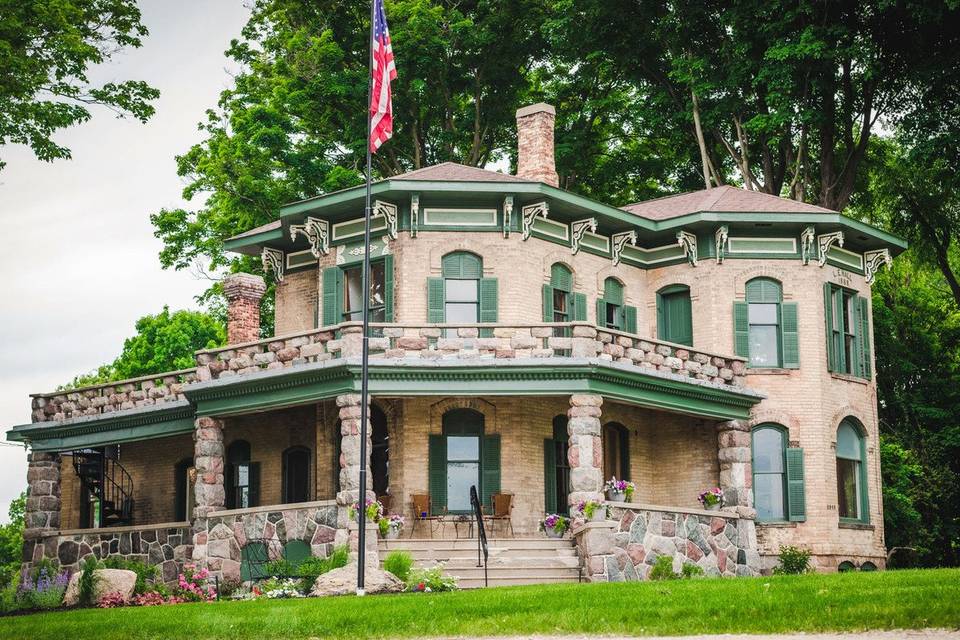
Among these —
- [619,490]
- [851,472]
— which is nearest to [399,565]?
[619,490]

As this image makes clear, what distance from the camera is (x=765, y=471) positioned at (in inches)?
1195

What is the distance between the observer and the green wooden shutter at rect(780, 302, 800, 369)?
30.8 meters

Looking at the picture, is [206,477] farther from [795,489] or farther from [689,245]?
[795,489]

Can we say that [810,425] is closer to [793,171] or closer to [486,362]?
[486,362]

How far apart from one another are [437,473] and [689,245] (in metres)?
8.60

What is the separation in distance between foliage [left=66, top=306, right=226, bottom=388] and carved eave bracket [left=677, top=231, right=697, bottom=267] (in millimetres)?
21428

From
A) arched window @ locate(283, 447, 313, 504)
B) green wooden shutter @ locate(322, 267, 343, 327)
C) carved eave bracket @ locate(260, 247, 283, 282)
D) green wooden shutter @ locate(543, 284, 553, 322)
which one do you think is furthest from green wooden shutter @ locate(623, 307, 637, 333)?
carved eave bracket @ locate(260, 247, 283, 282)

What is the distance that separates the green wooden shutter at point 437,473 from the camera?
90.2 feet

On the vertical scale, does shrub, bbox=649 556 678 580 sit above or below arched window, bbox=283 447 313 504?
below

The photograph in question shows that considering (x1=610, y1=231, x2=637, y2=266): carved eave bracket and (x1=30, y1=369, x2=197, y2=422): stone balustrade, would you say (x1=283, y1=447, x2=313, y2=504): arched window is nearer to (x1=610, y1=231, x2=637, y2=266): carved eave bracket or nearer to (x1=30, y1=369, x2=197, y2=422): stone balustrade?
(x1=30, y1=369, x2=197, y2=422): stone balustrade

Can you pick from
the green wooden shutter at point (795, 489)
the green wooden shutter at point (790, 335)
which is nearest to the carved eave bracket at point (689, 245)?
the green wooden shutter at point (790, 335)

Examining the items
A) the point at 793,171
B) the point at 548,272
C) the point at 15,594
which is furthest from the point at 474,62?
the point at 15,594

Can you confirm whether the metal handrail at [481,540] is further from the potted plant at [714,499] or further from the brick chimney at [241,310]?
the brick chimney at [241,310]

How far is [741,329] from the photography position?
30.8 meters
